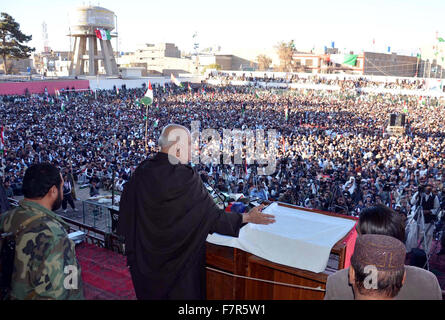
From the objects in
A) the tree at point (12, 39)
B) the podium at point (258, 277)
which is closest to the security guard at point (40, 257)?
the podium at point (258, 277)

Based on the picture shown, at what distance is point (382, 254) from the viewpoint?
4.56 ft

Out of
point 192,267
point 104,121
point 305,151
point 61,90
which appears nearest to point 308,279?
point 192,267

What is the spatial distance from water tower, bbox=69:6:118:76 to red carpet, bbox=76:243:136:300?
49.6 meters

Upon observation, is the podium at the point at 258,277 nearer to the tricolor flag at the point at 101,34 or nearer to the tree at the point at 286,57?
the tricolor flag at the point at 101,34

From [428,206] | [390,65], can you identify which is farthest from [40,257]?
[390,65]

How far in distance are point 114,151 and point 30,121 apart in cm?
752

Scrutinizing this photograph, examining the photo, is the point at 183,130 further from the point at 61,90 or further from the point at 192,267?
the point at 61,90

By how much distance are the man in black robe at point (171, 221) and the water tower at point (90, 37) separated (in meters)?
Result: 51.2

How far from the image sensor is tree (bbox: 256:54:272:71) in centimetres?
6750

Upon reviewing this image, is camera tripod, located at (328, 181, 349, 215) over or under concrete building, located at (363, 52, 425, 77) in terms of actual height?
under

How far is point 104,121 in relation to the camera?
20094mm

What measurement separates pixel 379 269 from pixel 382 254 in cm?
6

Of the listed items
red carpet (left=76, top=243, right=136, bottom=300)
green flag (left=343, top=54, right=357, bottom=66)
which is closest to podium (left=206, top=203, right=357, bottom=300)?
red carpet (left=76, top=243, right=136, bottom=300)

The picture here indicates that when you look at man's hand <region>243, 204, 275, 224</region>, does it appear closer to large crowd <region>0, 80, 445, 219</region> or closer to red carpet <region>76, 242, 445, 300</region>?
red carpet <region>76, 242, 445, 300</region>
